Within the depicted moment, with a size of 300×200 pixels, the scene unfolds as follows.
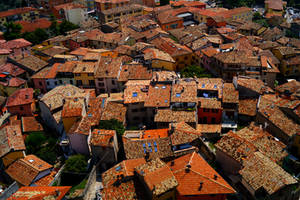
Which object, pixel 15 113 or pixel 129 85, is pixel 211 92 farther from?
pixel 15 113

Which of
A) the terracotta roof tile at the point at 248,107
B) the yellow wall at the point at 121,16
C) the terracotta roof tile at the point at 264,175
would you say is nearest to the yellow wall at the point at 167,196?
the terracotta roof tile at the point at 264,175

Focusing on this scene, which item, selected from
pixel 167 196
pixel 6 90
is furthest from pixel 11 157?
pixel 167 196

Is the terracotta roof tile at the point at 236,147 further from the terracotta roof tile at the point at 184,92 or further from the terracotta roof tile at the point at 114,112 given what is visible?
the terracotta roof tile at the point at 114,112

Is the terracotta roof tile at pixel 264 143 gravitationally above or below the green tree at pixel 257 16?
below

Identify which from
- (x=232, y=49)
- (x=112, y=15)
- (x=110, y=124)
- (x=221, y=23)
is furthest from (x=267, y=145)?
(x=112, y=15)

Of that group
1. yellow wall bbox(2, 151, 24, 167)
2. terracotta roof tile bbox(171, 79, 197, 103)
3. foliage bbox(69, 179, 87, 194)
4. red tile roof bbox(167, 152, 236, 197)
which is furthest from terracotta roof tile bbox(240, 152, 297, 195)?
yellow wall bbox(2, 151, 24, 167)

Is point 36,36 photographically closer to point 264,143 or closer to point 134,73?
point 134,73
